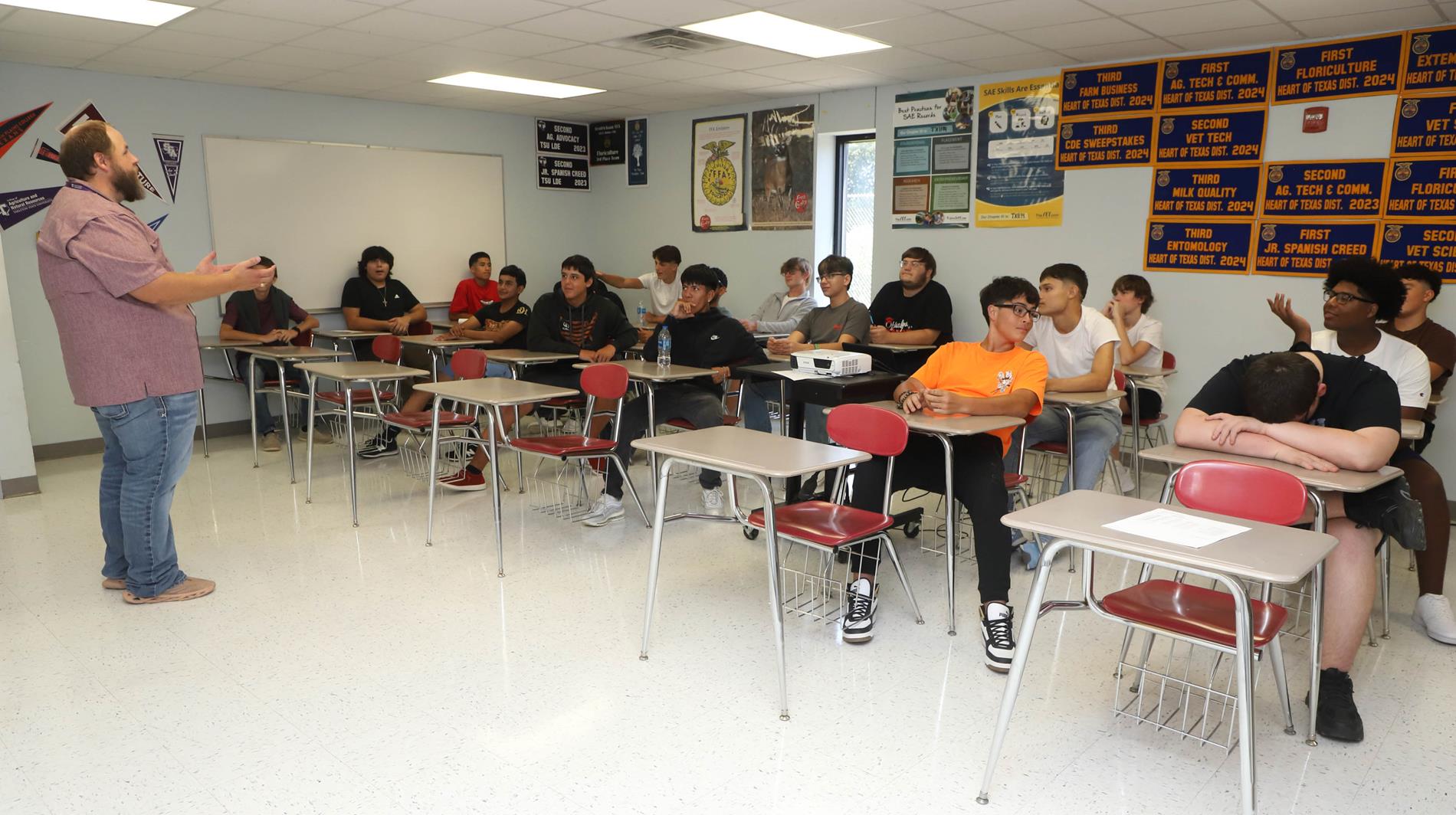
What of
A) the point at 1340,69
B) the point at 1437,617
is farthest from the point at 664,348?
the point at 1340,69

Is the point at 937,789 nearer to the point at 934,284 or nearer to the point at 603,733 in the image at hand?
the point at 603,733

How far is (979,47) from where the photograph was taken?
5.37 metres

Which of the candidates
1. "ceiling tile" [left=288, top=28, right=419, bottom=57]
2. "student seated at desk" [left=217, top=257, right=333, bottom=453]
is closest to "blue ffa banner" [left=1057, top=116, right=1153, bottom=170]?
"ceiling tile" [left=288, top=28, right=419, bottom=57]

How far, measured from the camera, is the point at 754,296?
7.82m

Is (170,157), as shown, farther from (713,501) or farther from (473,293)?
(713,501)

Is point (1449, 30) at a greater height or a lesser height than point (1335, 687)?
greater

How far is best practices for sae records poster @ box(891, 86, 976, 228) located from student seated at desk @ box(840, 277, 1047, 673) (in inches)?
117

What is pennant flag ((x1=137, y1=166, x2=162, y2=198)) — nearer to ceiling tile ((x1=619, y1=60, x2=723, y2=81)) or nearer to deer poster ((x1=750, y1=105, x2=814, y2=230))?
ceiling tile ((x1=619, y1=60, x2=723, y2=81))

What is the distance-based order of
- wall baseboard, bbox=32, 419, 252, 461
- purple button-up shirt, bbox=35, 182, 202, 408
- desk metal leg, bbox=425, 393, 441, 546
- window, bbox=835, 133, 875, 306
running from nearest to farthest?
purple button-up shirt, bbox=35, 182, 202, 408 → desk metal leg, bbox=425, 393, 441, 546 → wall baseboard, bbox=32, 419, 252, 461 → window, bbox=835, 133, 875, 306

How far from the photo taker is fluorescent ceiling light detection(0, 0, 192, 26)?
4500 millimetres

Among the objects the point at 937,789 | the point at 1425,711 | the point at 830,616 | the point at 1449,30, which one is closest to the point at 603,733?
the point at 937,789

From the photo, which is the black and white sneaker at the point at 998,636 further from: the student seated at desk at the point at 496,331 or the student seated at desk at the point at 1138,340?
the student seated at desk at the point at 496,331

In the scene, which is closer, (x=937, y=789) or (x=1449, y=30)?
(x=937, y=789)

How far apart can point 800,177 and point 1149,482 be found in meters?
3.49
